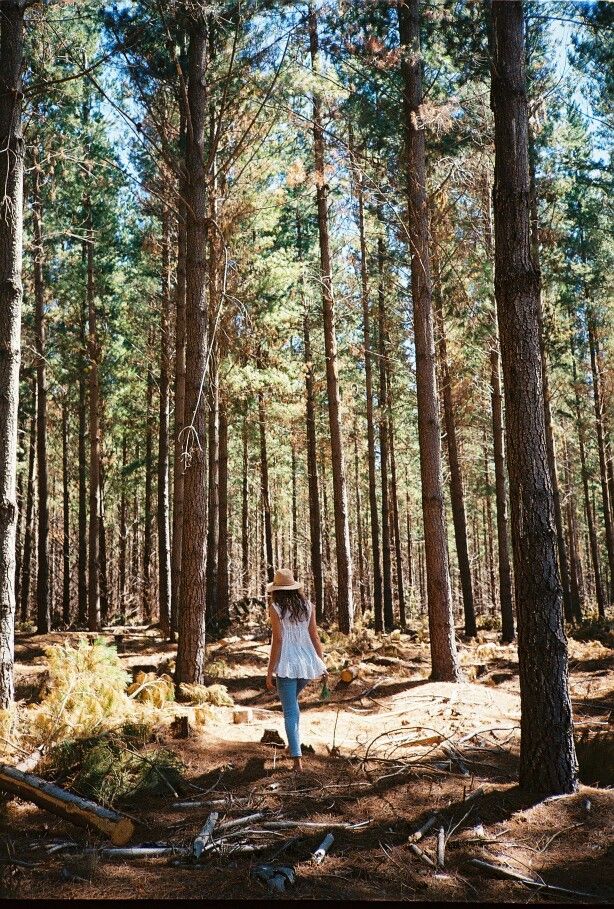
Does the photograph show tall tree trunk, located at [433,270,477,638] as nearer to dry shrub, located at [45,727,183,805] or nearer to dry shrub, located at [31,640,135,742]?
dry shrub, located at [31,640,135,742]

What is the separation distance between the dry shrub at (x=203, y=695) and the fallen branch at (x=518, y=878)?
4802 millimetres

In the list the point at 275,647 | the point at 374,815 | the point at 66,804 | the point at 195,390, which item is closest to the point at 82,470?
the point at 195,390

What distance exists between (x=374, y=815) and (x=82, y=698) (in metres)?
3.29

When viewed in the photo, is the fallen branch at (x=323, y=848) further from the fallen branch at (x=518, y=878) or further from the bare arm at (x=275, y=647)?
the bare arm at (x=275, y=647)

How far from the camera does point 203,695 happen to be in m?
8.39

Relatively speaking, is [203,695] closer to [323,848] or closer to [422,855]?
[323,848]

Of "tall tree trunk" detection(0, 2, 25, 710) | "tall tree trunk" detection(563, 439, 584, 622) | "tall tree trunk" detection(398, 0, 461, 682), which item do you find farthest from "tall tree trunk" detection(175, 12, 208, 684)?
"tall tree trunk" detection(563, 439, 584, 622)

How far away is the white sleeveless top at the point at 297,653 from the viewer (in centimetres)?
624

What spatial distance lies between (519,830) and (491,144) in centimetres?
903

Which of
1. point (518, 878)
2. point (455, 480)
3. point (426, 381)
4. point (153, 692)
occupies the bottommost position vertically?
point (518, 878)

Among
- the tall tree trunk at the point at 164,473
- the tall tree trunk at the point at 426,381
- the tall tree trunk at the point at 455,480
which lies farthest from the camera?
the tall tree trunk at the point at 455,480

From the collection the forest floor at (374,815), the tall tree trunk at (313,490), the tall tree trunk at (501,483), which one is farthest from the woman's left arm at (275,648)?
the tall tree trunk at (313,490)

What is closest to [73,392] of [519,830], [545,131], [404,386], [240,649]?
[404,386]

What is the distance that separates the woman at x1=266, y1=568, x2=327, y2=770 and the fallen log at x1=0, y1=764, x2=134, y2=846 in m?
1.75
